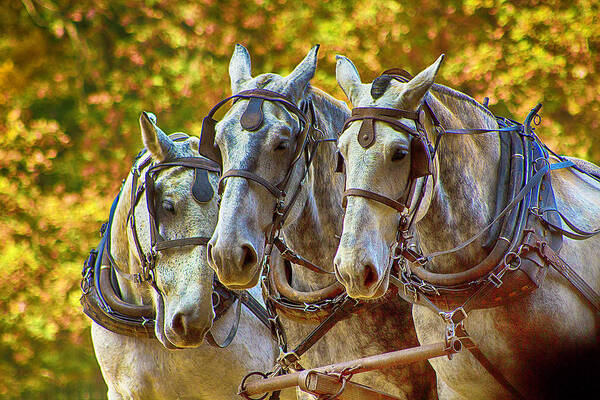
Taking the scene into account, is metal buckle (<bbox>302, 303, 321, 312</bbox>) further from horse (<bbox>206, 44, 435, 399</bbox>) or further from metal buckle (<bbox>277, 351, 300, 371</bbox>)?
metal buckle (<bbox>277, 351, 300, 371</bbox>)

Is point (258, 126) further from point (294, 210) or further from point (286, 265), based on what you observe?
point (286, 265)

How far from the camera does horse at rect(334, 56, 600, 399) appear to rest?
2.32 m

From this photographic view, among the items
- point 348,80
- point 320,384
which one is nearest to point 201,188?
point 348,80

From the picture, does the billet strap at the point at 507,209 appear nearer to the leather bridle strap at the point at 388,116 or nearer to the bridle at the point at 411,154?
the bridle at the point at 411,154

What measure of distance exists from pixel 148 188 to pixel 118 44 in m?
5.01

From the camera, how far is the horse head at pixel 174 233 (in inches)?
120

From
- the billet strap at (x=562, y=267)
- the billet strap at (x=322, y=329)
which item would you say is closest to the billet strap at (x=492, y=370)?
the billet strap at (x=562, y=267)

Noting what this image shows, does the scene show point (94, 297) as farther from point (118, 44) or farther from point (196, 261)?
point (118, 44)

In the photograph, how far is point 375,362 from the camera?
2.53 m

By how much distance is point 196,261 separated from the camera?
311 centimetres

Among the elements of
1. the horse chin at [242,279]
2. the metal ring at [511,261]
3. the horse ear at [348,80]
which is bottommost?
the horse chin at [242,279]

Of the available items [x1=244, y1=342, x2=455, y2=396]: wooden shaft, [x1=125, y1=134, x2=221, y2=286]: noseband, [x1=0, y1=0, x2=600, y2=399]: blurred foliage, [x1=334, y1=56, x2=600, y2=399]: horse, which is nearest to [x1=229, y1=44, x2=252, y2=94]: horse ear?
[x1=125, y1=134, x2=221, y2=286]: noseband

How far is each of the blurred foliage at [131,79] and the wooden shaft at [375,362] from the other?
4.07 metres

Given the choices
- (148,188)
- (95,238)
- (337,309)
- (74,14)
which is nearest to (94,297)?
(148,188)
